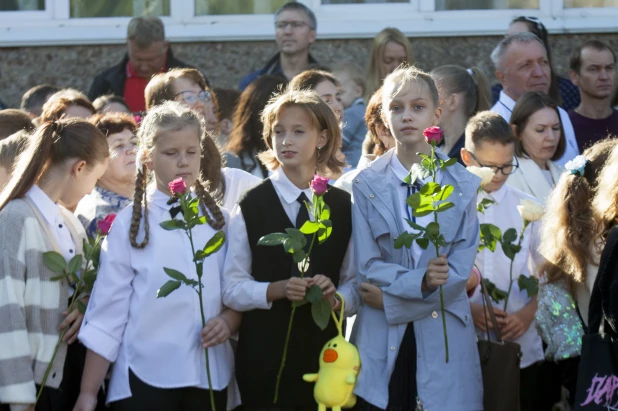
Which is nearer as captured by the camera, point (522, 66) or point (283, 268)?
point (283, 268)

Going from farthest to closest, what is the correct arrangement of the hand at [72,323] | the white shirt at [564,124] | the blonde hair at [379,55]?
1. the blonde hair at [379,55]
2. the white shirt at [564,124]
3. the hand at [72,323]

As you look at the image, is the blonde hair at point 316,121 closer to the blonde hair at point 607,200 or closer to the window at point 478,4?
the blonde hair at point 607,200

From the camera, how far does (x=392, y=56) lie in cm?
800

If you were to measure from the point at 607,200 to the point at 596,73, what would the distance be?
3427mm

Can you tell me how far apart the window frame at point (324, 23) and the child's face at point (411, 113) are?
4.88 metres

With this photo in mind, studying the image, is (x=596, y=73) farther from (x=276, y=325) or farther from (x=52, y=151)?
(x=52, y=151)

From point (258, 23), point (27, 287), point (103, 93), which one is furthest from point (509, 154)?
point (258, 23)

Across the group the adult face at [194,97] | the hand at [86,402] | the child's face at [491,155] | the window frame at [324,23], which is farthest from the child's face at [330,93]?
the window frame at [324,23]

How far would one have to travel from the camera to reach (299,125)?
191 inches

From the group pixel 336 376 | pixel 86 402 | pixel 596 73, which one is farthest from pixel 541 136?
pixel 86 402

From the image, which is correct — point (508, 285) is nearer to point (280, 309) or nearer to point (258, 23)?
point (280, 309)

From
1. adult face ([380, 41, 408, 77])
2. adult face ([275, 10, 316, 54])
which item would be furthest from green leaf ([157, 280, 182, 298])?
adult face ([275, 10, 316, 54])

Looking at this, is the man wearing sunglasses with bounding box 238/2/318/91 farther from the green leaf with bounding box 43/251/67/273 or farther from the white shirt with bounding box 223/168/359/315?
the green leaf with bounding box 43/251/67/273

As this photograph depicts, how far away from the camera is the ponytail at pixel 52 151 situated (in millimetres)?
4902
